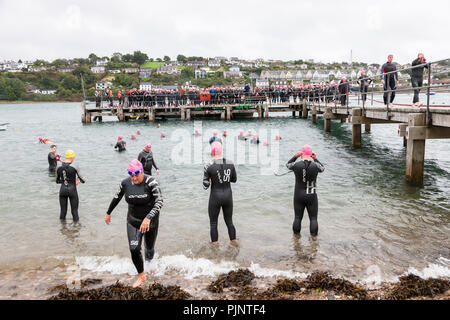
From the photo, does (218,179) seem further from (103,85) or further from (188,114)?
(103,85)

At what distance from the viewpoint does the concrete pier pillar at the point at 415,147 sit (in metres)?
10.2

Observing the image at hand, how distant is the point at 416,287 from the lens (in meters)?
4.85

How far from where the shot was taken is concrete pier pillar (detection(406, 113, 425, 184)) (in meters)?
10.2

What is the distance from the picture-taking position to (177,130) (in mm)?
30484

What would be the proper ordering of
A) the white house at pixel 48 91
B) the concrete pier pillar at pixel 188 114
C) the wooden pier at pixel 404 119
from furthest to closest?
the white house at pixel 48 91, the concrete pier pillar at pixel 188 114, the wooden pier at pixel 404 119

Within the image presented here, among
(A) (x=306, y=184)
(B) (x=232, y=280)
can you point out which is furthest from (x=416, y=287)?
(B) (x=232, y=280)

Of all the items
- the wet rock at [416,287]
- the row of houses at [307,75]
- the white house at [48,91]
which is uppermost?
the row of houses at [307,75]

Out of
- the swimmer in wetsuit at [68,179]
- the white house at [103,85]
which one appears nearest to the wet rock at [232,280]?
the swimmer in wetsuit at [68,179]

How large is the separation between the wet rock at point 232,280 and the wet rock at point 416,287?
210cm

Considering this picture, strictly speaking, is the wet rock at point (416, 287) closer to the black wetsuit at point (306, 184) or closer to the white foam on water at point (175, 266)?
the white foam on water at point (175, 266)

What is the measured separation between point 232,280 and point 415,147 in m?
8.42

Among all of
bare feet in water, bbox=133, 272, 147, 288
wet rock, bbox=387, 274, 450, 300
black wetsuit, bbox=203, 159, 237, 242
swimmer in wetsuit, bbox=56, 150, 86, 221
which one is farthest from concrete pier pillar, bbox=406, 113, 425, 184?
swimmer in wetsuit, bbox=56, 150, 86, 221

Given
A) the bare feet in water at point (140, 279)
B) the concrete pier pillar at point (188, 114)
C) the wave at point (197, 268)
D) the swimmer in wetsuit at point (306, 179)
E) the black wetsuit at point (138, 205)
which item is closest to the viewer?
the black wetsuit at point (138, 205)
